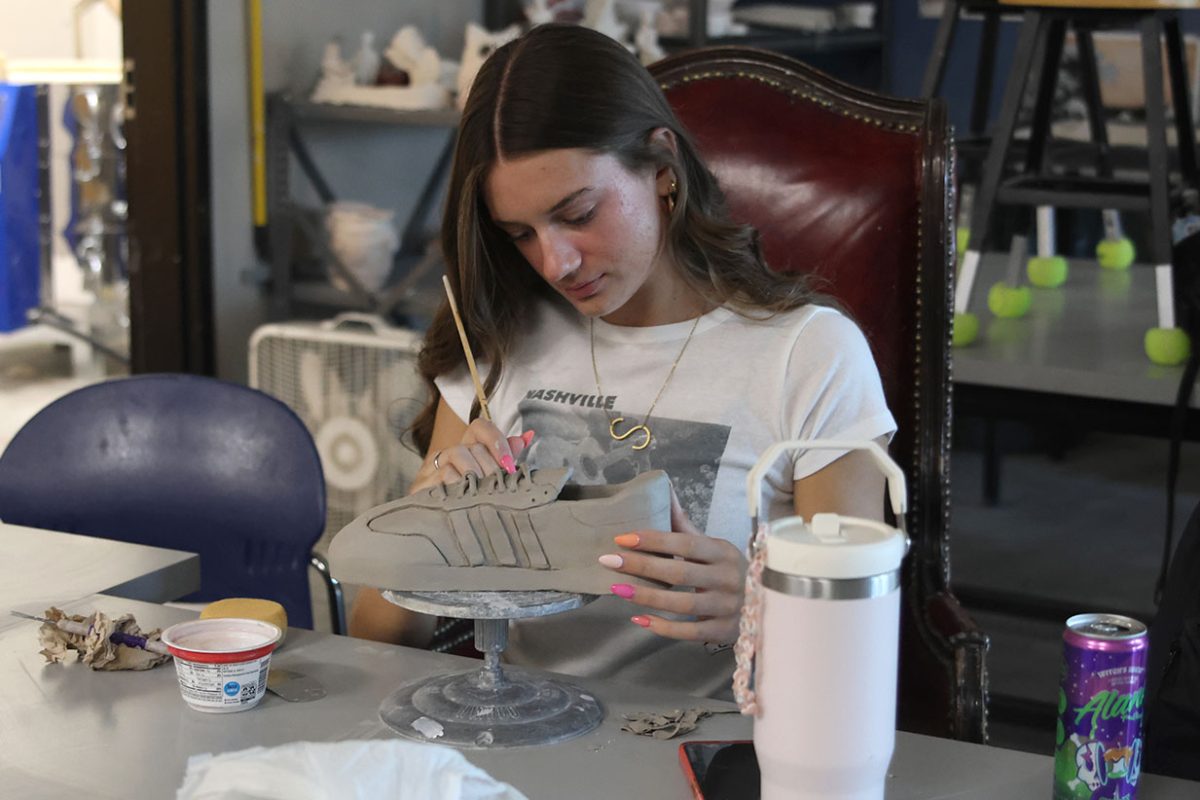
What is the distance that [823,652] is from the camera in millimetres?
821

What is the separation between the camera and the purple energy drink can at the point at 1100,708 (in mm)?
898

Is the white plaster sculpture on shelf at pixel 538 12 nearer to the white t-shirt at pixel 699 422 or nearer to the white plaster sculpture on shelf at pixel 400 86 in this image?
the white plaster sculpture on shelf at pixel 400 86

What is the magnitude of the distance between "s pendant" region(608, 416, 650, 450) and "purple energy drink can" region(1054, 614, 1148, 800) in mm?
580

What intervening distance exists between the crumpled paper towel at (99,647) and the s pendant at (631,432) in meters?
0.47

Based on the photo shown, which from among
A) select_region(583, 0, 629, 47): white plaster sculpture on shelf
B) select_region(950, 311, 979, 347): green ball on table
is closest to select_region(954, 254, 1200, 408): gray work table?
select_region(950, 311, 979, 347): green ball on table

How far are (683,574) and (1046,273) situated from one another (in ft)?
8.11

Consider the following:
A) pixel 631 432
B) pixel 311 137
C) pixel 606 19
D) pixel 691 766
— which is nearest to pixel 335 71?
pixel 311 137

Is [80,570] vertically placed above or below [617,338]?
below

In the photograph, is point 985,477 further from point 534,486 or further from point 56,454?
point 534,486

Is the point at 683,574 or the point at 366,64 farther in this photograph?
the point at 366,64

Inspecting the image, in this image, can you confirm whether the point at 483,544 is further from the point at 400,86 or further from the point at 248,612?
the point at 400,86

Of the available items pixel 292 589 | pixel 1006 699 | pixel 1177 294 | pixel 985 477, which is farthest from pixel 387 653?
pixel 985 477

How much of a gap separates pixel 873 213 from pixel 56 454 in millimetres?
983

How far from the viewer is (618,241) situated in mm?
1372
